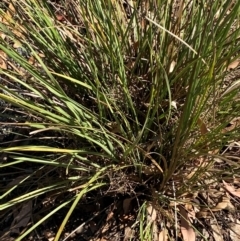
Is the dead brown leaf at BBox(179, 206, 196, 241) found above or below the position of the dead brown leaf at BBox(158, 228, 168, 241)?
above

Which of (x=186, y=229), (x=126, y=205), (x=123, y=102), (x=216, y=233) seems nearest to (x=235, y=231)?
(x=216, y=233)

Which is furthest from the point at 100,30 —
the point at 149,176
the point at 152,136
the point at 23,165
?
the point at 23,165

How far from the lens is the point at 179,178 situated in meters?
1.49

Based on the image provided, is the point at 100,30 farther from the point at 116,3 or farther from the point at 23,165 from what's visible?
the point at 23,165

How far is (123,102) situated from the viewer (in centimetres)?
145

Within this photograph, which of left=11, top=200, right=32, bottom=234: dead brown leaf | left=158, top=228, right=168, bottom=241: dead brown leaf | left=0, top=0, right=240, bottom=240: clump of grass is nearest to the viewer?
left=0, top=0, right=240, bottom=240: clump of grass

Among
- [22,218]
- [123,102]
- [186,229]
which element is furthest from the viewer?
[22,218]

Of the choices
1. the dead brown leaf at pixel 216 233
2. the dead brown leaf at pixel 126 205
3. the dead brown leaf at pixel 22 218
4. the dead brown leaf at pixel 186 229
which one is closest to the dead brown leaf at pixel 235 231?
the dead brown leaf at pixel 216 233

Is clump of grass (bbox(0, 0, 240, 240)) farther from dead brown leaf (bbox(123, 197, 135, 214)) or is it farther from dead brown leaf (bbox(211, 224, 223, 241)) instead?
dead brown leaf (bbox(211, 224, 223, 241))

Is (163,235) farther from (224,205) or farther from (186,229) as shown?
(224,205)

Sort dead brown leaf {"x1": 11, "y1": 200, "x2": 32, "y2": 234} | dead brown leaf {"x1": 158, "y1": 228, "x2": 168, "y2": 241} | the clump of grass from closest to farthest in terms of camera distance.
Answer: the clump of grass < dead brown leaf {"x1": 158, "y1": 228, "x2": 168, "y2": 241} < dead brown leaf {"x1": 11, "y1": 200, "x2": 32, "y2": 234}

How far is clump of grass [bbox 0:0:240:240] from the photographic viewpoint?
1.29 meters

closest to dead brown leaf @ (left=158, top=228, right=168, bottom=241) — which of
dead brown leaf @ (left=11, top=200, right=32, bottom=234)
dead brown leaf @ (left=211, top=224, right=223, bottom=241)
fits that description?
dead brown leaf @ (left=211, top=224, right=223, bottom=241)

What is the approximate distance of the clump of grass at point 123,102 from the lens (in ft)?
4.24
